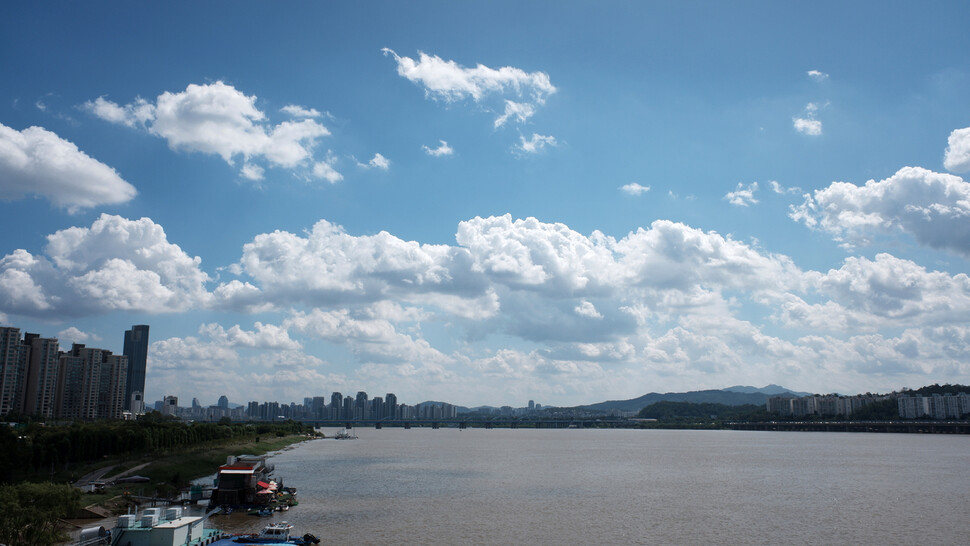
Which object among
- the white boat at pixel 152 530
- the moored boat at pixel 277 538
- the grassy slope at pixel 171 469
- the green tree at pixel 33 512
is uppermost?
the green tree at pixel 33 512

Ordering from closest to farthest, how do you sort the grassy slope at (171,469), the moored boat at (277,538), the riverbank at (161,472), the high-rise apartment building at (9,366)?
the moored boat at (277,538), the riverbank at (161,472), the grassy slope at (171,469), the high-rise apartment building at (9,366)

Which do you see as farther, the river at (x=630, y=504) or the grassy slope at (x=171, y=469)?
the grassy slope at (x=171, y=469)

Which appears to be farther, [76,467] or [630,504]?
[76,467]

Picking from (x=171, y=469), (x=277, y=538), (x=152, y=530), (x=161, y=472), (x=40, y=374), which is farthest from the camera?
(x=40, y=374)

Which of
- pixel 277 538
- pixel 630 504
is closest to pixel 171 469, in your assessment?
pixel 277 538

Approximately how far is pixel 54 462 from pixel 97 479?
623 cm

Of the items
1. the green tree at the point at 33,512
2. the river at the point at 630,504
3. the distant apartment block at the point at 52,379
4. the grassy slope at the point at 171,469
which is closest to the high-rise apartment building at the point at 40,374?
the distant apartment block at the point at 52,379

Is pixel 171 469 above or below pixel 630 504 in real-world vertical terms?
below

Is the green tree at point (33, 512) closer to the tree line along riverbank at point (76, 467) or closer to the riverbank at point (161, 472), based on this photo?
the tree line along riverbank at point (76, 467)

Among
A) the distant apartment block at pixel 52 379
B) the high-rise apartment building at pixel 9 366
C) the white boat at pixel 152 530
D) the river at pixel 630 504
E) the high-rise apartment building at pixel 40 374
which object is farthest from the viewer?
the high-rise apartment building at pixel 40 374

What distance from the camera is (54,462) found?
65875 mm

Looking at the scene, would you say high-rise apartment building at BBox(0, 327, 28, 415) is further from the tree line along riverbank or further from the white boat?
the white boat

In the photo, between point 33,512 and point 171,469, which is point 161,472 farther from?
point 33,512

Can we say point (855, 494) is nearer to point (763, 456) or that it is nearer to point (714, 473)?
point (714, 473)
